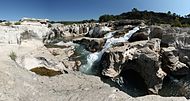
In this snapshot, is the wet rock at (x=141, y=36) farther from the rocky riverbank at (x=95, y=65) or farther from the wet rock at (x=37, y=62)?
the wet rock at (x=37, y=62)

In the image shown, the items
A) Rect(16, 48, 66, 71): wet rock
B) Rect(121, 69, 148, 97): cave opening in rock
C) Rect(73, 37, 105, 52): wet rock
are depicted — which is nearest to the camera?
Rect(16, 48, 66, 71): wet rock

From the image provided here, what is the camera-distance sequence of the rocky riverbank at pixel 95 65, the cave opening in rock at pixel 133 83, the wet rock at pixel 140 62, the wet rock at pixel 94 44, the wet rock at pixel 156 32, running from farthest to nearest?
the wet rock at pixel 94 44
the wet rock at pixel 156 32
the wet rock at pixel 140 62
the cave opening in rock at pixel 133 83
the rocky riverbank at pixel 95 65

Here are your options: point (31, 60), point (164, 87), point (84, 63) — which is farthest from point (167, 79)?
point (31, 60)

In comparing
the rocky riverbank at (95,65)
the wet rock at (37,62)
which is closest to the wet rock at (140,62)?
the rocky riverbank at (95,65)

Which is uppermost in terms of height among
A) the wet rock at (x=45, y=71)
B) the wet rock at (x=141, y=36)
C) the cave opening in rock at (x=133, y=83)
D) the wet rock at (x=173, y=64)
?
the wet rock at (x=45, y=71)

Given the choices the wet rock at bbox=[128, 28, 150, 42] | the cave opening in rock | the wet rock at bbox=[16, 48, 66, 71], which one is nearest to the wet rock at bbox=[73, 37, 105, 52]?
the wet rock at bbox=[128, 28, 150, 42]

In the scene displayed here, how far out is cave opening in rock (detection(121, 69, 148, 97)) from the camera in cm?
2812

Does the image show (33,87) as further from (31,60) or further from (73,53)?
(73,53)

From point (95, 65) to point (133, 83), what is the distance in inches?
221

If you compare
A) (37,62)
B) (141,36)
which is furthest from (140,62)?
(37,62)

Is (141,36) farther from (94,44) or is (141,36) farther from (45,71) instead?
(45,71)

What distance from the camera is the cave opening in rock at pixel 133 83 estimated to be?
28.1m

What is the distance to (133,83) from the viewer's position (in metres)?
Result: 29.9

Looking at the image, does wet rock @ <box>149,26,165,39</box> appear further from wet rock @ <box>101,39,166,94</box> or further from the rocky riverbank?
wet rock @ <box>101,39,166,94</box>
